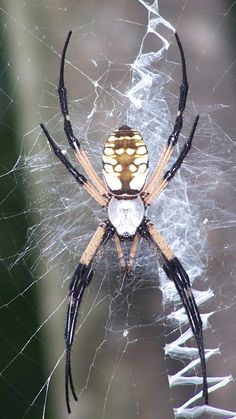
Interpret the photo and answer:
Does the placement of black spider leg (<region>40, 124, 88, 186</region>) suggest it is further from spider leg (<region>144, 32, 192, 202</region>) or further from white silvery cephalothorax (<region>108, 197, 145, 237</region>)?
spider leg (<region>144, 32, 192, 202</region>)

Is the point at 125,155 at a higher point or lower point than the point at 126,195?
higher

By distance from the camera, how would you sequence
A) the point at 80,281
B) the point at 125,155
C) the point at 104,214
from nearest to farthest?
the point at 125,155 → the point at 80,281 → the point at 104,214

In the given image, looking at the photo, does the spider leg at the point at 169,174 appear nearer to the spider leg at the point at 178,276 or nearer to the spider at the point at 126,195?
the spider at the point at 126,195

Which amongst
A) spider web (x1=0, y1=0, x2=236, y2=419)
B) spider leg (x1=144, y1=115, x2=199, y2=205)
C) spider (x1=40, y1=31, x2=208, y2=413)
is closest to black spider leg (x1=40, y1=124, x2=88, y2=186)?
spider (x1=40, y1=31, x2=208, y2=413)

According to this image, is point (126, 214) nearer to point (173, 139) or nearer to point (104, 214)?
point (173, 139)

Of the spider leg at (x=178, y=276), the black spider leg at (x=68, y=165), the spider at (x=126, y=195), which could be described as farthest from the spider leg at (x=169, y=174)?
the black spider leg at (x=68, y=165)

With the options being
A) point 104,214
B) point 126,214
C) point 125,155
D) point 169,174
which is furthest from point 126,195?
point 104,214
